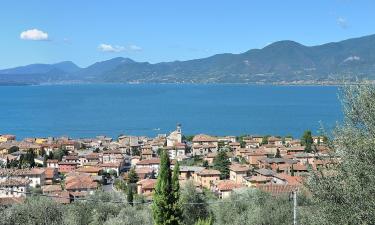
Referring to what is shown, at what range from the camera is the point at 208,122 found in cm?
9962

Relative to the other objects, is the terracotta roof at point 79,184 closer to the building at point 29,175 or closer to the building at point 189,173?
the building at point 29,175

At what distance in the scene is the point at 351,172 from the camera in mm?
6766

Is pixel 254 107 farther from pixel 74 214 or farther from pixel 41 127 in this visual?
pixel 74 214

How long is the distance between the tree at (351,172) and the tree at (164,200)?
25.5 feet

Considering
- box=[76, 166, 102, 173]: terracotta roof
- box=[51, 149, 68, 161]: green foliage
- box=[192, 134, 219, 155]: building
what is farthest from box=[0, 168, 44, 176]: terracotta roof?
box=[192, 134, 219, 155]: building

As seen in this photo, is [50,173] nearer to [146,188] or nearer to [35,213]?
[146,188]

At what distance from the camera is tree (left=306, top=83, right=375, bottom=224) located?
6566 millimetres

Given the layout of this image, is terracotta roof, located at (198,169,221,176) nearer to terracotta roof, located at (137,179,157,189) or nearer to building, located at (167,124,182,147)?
terracotta roof, located at (137,179,157,189)

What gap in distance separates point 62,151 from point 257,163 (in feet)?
73.8

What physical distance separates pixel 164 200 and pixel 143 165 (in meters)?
31.4

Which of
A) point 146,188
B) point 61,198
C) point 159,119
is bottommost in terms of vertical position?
point 159,119

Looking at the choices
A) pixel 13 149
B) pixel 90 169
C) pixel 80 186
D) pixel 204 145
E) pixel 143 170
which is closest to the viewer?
pixel 80 186

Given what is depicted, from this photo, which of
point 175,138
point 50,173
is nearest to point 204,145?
point 175,138

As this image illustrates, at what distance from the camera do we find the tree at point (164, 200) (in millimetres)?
15016
